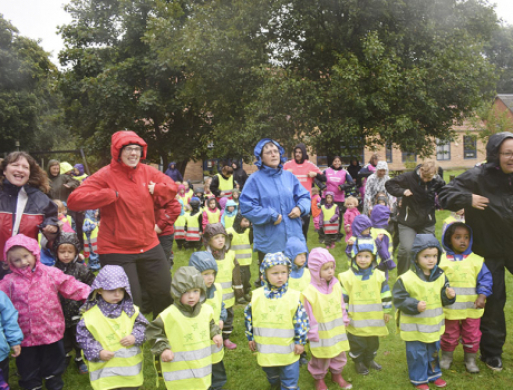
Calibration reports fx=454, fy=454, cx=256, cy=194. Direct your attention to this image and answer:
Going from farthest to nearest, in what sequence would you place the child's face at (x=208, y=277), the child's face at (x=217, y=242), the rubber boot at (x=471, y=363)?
the child's face at (x=217, y=242) < the rubber boot at (x=471, y=363) < the child's face at (x=208, y=277)

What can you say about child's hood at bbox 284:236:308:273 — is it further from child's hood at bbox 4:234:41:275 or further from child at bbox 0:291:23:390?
child at bbox 0:291:23:390

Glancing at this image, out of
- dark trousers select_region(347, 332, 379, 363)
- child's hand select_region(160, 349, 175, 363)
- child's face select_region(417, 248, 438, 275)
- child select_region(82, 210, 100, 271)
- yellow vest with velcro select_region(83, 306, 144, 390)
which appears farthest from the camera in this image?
child select_region(82, 210, 100, 271)

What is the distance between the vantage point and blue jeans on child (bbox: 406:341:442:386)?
4.31m

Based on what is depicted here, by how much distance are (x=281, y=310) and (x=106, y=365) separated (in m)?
1.52

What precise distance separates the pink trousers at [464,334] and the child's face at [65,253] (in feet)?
13.3

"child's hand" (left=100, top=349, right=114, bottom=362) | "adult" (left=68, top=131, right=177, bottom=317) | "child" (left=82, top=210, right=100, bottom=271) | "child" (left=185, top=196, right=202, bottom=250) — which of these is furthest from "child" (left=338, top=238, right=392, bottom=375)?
"child" (left=185, top=196, right=202, bottom=250)

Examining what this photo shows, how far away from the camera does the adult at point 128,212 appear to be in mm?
4305

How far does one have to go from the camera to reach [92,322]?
3.74m

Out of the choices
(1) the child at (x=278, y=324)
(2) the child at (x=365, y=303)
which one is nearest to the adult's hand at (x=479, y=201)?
(2) the child at (x=365, y=303)

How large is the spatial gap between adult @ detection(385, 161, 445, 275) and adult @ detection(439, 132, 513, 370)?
136 centimetres

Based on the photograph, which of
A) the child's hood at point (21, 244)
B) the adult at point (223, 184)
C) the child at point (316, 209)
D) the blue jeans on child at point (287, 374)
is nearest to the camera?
the blue jeans on child at point (287, 374)

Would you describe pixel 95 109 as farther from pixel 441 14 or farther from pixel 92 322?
pixel 92 322

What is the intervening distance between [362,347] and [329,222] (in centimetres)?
629

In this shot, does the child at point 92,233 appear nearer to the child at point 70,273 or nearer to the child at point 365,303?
the child at point 70,273
